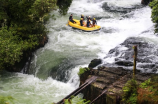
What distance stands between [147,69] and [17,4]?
8.57 meters

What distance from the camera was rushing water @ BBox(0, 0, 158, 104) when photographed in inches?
415

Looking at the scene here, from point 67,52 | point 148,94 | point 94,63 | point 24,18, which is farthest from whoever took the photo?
point 67,52

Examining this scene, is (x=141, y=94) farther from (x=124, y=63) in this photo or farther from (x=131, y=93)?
(x=124, y=63)

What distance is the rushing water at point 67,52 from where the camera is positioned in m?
10.5

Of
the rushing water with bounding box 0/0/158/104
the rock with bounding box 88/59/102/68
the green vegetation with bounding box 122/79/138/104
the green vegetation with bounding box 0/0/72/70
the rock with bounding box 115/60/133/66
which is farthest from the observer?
the green vegetation with bounding box 0/0/72/70

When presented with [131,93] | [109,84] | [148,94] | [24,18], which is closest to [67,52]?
[24,18]

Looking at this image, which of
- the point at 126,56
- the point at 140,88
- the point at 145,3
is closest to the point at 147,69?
the point at 126,56

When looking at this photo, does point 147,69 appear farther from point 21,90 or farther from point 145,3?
point 145,3

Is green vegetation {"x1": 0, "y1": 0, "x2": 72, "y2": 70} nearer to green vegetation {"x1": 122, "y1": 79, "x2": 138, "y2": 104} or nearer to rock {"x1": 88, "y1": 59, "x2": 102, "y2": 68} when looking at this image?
rock {"x1": 88, "y1": 59, "x2": 102, "y2": 68}

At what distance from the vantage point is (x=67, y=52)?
13492 mm

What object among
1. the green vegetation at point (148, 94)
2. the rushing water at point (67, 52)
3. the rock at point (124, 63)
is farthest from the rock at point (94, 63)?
the green vegetation at point (148, 94)

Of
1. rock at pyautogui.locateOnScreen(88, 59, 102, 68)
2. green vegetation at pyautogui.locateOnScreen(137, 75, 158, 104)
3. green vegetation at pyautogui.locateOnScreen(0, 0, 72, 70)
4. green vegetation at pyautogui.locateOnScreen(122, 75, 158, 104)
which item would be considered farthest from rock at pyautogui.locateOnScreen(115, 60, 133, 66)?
green vegetation at pyautogui.locateOnScreen(0, 0, 72, 70)

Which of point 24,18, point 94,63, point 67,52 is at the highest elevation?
point 24,18

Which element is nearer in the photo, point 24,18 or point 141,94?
point 141,94
